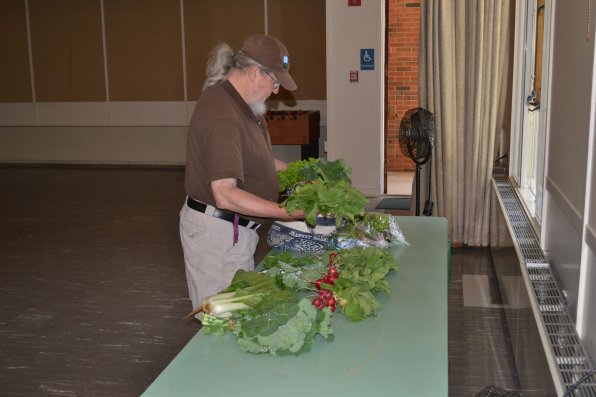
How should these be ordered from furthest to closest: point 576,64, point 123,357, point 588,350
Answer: point 123,357
point 576,64
point 588,350

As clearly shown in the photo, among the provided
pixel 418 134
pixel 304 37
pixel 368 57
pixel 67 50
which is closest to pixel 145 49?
pixel 67 50

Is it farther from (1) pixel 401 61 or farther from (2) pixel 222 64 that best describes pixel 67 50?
(2) pixel 222 64

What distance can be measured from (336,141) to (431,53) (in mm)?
2781

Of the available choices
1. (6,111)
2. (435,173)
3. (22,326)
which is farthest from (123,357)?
(6,111)

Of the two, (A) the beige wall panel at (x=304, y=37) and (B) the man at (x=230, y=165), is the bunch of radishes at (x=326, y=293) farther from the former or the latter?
(A) the beige wall panel at (x=304, y=37)

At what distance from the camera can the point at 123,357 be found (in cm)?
440

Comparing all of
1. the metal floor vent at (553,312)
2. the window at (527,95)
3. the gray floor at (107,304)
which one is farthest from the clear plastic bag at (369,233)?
the window at (527,95)

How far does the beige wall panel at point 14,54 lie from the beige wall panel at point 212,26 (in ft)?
9.80

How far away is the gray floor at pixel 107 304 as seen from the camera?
4.15 meters

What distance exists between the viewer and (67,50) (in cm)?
1259

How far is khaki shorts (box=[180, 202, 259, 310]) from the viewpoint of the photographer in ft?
10.5

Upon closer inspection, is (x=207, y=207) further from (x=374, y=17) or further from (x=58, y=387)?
(x=374, y=17)

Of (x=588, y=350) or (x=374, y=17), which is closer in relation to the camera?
(x=588, y=350)

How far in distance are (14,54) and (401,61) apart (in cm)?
675
